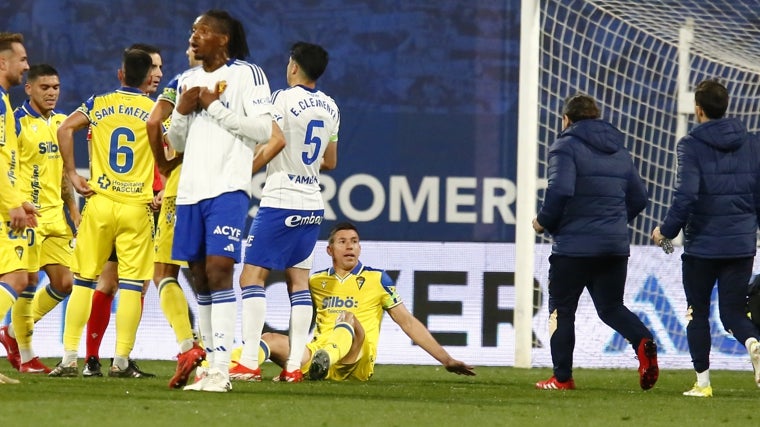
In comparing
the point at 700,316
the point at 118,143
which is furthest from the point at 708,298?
the point at 118,143

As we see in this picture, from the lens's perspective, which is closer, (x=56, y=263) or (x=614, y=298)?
(x=614, y=298)

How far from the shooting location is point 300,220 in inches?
292

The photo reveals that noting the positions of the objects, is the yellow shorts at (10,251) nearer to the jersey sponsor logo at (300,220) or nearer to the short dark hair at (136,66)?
the short dark hair at (136,66)

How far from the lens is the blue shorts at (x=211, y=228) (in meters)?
6.18

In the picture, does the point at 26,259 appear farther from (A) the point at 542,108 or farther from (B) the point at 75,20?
(A) the point at 542,108

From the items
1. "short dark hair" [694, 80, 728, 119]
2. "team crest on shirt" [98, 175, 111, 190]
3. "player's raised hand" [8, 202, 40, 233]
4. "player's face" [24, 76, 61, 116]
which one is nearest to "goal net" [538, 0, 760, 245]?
"short dark hair" [694, 80, 728, 119]

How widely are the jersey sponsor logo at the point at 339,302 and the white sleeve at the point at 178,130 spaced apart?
203cm

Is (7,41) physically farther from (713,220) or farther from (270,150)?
(713,220)

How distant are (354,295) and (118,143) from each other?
1.60 metres


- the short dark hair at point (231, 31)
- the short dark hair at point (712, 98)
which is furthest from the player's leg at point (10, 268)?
the short dark hair at point (712, 98)

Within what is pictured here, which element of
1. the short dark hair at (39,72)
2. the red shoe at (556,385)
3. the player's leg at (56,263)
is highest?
the short dark hair at (39,72)

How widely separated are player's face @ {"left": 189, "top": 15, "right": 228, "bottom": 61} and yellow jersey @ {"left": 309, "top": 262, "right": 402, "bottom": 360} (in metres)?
2.27

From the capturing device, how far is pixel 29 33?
1102cm

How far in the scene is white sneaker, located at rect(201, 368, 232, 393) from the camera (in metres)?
6.28
